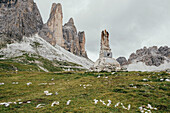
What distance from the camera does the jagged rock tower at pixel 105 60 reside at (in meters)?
35.3

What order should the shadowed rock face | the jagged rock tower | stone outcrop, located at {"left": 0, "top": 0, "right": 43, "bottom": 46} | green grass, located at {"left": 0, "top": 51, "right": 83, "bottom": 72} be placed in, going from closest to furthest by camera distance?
the jagged rock tower
green grass, located at {"left": 0, "top": 51, "right": 83, "bottom": 72}
stone outcrop, located at {"left": 0, "top": 0, "right": 43, "bottom": 46}
the shadowed rock face

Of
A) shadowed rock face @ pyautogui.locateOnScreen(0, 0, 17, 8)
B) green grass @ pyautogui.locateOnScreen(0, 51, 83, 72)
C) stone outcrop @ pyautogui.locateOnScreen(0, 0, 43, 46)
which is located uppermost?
shadowed rock face @ pyautogui.locateOnScreen(0, 0, 17, 8)

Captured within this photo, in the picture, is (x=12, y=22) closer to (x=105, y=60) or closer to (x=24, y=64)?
(x=24, y=64)

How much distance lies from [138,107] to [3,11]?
706ft

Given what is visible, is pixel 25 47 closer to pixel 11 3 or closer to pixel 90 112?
pixel 11 3

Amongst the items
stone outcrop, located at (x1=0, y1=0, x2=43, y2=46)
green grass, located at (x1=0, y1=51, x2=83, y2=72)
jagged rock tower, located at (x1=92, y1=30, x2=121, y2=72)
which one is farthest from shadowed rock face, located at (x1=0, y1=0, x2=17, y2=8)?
jagged rock tower, located at (x1=92, y1=30, x2=121, y2=72)

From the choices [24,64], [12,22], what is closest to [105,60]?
[24,64]

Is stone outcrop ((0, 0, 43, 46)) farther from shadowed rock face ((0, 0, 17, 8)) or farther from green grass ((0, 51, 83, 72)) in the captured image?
green grass ((0, 51, 83, 72))

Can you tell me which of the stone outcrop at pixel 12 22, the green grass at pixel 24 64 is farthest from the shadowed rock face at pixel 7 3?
the green grass at pixel 24 64

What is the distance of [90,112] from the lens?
8.94m

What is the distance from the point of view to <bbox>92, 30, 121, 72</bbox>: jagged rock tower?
35344 mm

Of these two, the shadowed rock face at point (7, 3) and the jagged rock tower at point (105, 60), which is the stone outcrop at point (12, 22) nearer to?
the shadowed rock face at point (7, 3)

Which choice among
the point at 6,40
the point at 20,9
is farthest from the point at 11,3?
the point at 6,40

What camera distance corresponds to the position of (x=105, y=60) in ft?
121
